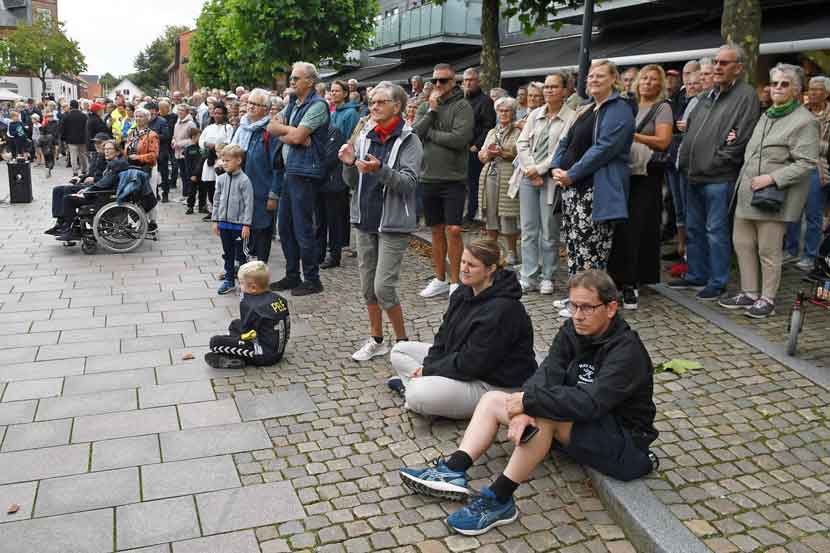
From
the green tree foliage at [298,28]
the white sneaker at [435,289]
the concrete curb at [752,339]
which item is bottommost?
the white sneaker at [435,289]

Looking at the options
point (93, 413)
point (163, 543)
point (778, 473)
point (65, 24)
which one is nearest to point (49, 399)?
point (93, 413)

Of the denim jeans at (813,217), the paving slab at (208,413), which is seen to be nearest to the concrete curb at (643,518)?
the paving slab at (208,413)

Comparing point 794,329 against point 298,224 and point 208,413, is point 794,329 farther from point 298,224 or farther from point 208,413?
point 298,224

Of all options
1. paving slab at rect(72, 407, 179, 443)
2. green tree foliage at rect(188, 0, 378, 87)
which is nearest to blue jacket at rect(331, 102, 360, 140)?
paving slab at rect(72, 407, 179, 443)

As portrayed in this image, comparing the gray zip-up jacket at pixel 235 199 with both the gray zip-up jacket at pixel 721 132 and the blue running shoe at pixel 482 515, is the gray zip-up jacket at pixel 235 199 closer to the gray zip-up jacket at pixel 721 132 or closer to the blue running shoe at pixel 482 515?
the gray zip-up jacket at pixel 721 132

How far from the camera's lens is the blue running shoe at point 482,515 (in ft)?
12.6

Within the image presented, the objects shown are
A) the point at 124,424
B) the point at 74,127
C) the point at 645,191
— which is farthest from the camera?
the point at 74,127

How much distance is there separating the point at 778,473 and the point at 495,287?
183 centimetres

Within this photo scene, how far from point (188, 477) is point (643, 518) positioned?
7.79 feet

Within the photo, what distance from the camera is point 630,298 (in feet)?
23.7

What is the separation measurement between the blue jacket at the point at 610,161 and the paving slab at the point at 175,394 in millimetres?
3381

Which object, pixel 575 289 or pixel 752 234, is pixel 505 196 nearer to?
pixel 752 234

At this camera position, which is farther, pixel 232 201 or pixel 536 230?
pixel 232 201

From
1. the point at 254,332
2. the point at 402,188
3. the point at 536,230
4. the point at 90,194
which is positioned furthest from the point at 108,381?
the point at 90,194
